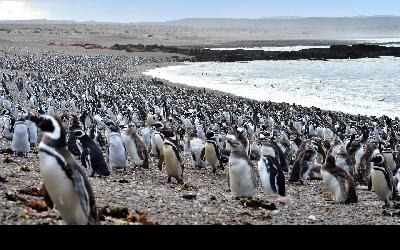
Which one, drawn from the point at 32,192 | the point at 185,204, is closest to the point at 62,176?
the point at 32,192

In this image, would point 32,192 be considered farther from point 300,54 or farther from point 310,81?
point 300,54

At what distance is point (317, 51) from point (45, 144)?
69.6 metres

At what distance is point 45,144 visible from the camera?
4.52 metres

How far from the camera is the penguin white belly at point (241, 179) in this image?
28.0 feet

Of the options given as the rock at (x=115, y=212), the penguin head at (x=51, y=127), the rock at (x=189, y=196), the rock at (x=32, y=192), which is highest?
the penguin head at (x=51, y=127)

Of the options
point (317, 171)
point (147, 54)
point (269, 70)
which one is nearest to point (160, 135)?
point (317, 171)

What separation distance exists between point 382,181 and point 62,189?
19.6 feet

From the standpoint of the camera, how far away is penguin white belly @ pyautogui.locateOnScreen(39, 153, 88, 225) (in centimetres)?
449

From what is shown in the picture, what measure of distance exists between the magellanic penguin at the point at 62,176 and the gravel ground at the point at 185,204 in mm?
761

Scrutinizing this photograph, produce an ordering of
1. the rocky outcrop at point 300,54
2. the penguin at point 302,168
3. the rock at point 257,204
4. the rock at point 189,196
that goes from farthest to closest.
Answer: the rocky outcrop at point 300,54 → the penguin at point 302,168 → the rock at point 189,196 → the rock at point 257,204

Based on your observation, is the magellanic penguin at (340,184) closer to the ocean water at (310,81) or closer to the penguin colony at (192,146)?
the penguin colony at (192,146)

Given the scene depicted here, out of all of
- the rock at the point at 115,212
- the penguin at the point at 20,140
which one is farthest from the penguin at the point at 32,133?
the rock at the point at 115,212

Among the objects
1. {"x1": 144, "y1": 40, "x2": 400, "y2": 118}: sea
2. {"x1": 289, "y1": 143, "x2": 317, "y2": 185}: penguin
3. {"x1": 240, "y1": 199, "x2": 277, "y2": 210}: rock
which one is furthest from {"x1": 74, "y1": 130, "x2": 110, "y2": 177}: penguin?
{"x1": 144, "y1": 40, "x2": 400, "y2": 118}: sea

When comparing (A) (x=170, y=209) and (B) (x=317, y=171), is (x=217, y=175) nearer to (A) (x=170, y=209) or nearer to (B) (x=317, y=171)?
(B) (x=317, y=171)
